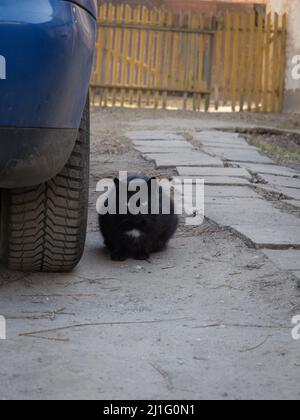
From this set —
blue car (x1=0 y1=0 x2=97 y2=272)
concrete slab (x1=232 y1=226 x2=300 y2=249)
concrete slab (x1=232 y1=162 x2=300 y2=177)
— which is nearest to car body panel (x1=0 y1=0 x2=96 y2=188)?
blue car (x1=0 y1=0 x2=97 y2=272)

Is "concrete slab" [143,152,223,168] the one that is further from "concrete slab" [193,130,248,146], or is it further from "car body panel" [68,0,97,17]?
"car body panel" [68,0,97,17]

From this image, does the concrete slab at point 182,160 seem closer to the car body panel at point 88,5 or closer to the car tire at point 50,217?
the car tire at point 50,217

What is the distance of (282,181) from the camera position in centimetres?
735

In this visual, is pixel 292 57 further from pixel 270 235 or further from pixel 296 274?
pixel 296 274

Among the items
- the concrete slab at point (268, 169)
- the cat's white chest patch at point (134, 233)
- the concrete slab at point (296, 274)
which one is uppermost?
the concrete slab at point (268, 169)

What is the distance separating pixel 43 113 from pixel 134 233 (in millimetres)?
1709

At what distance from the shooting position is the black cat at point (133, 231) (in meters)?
4.77

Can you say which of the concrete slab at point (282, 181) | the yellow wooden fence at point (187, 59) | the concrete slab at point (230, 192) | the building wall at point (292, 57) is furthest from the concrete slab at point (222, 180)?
the building wall at point (292, 57)

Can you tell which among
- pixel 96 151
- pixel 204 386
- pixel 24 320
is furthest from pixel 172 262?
pixel 96 151

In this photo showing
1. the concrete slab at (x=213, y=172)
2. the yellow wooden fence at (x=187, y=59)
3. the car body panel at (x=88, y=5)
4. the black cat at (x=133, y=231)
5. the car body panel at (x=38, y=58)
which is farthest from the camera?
the yellow wooden fence at (x=187, y=59)

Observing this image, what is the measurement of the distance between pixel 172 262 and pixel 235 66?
38.6 feet

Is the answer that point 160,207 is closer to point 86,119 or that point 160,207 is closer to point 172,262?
point 172,262

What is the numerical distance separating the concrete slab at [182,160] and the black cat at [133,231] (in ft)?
8.07

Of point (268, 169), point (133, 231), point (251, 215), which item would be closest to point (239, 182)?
point (268, 169)
